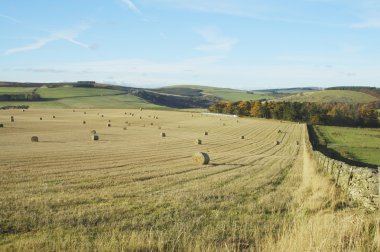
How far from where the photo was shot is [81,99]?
15350 centimetres

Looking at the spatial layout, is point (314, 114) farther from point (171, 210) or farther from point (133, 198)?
point (171, 210)

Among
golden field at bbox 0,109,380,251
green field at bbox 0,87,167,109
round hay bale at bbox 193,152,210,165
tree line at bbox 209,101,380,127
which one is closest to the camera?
golden field at bbox 0,109,380,251

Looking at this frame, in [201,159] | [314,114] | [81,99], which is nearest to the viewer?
[201,159]

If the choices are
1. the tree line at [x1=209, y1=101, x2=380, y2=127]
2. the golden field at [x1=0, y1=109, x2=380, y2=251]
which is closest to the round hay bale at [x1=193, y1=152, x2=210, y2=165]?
the golden field at [x1=0, y1=109, x2=380, y2=251]

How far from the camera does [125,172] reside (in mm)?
22875

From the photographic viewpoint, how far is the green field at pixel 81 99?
133587 millimetres

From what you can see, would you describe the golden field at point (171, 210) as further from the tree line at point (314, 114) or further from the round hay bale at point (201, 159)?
the tree line at point (314, 114)

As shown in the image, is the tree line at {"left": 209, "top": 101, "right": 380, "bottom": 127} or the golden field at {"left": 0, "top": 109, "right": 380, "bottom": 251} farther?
the tree line at {"left": 209, "top": 101, "right": 380, "bottom": 127}

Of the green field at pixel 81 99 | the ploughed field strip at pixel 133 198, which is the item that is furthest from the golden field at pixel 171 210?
the green field at pixel 81 99

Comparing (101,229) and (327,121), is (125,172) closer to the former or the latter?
(101,229)

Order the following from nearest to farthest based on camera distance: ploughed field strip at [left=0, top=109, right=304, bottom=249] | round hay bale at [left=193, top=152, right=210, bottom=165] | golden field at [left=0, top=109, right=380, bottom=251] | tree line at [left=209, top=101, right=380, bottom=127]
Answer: golden field at [left=0, top=109, right=380, bottom=251] < ploughed field strip at [left=0, top=109, right=304, bottom=249] < round hay bale at [left=193, top=152, right=210, bottom=165] < tree line at [left=209, top=101, right=380, bottom=127]

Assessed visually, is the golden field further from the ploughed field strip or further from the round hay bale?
the round hay bale

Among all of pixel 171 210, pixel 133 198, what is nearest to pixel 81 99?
pixel 133 198

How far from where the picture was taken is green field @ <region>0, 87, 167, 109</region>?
133587mm
